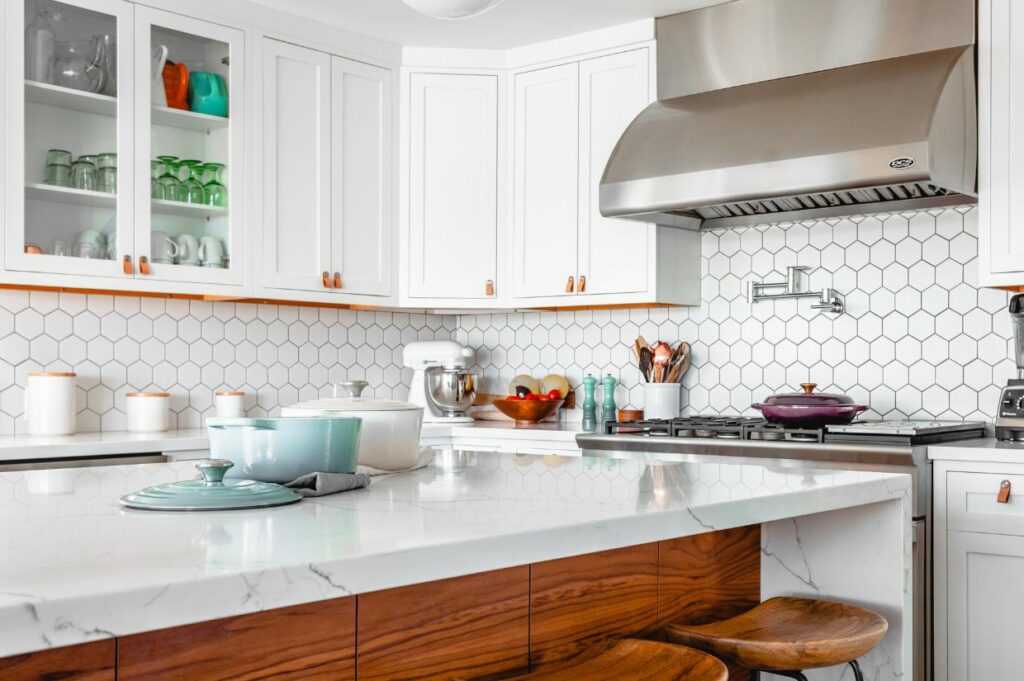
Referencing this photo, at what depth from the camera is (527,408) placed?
3.98m

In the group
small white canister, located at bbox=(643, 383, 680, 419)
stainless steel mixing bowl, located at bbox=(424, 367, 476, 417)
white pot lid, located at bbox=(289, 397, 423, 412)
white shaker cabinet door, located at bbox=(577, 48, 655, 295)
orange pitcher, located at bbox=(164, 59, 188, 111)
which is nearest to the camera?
white pot lid, located at bbox=(289, 397, 423, 412)

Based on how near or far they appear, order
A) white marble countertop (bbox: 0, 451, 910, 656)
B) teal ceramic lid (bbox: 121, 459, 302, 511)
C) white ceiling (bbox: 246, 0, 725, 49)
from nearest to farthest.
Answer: white marble countertop (bbox: 0, 451, 910, 656) → teal ceramic lid (bbox: 121, 459, 302, 511) → white ceiling (bbox: 246, 0, 725, 49)

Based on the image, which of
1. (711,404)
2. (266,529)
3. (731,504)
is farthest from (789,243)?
(266,529)

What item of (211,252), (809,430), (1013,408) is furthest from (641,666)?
(211,252)

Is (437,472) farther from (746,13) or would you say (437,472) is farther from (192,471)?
(746,13)

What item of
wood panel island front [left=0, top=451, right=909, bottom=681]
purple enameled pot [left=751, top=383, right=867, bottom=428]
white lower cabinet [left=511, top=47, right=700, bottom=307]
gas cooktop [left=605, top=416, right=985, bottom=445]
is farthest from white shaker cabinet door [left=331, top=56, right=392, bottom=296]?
wood panel island front [left=0, top=451, right=909, bottom=681]

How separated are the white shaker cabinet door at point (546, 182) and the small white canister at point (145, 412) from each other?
139 centimetres

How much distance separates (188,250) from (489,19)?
1.36m

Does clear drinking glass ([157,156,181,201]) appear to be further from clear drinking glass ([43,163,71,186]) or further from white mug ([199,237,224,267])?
clear drinking glass ([43,163,71,186])

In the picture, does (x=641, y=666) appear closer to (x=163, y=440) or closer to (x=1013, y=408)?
(x=1013, y=408)

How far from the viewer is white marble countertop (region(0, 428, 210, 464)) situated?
2.87 m

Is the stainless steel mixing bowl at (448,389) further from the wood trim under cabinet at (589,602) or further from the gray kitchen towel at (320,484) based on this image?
the gray kitchen towel at (320,484)

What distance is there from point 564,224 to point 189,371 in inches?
58.7

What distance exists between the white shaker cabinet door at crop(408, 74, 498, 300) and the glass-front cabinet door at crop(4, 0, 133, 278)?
3.74ft
